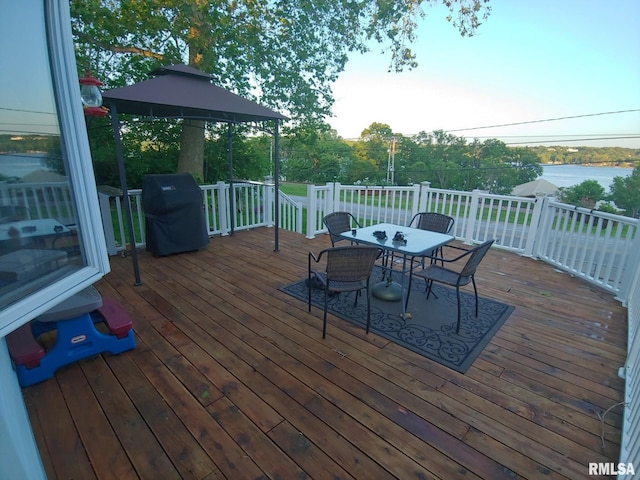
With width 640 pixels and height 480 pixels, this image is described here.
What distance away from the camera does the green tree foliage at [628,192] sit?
21609 millimetres

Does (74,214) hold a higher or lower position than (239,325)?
higher

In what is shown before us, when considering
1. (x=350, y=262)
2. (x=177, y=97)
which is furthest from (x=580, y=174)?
(x=177, y=97)

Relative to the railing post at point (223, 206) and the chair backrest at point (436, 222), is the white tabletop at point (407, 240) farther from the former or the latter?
the railing post at point (223, 206)

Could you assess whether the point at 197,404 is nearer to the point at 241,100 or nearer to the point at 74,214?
the point at 74,214

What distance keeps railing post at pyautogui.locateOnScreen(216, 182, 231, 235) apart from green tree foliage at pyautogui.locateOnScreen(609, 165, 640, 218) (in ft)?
93.9

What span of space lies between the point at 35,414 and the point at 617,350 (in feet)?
13.9

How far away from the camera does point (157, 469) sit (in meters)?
1.44

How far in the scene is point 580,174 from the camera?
81.9 feet

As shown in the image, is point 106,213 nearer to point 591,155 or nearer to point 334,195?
point 334,195

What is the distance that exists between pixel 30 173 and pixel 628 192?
32002 mm

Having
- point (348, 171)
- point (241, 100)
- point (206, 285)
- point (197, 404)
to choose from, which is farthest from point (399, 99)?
point (197, 404)

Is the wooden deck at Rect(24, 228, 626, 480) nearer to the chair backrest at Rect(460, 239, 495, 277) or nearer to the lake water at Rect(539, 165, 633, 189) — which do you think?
the chair backrest at Rect(460, 239, 495, 277)

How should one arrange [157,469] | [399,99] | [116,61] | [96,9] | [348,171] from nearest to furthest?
1. [157,469]
2. [96,9]
3. [116,61]
4. [399,99]
5. [348,171]

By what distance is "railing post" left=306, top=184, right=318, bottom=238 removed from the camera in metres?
5.30
